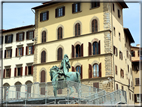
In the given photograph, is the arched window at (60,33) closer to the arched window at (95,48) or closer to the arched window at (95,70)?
the arched window at (95,48)

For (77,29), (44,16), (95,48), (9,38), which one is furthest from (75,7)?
(9,38)

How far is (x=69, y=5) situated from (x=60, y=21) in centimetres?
270

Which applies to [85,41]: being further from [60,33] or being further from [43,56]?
[43,56]

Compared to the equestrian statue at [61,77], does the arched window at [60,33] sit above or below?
above

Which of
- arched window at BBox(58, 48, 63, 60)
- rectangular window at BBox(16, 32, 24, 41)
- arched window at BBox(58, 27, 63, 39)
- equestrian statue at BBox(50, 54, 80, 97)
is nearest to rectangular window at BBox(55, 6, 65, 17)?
arched window at BBox(58, 27, 63, 39)

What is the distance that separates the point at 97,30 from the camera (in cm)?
3403

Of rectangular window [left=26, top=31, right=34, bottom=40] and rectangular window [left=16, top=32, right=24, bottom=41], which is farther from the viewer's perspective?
rectangular window [left=16, top=32, right=24, bottom=41]

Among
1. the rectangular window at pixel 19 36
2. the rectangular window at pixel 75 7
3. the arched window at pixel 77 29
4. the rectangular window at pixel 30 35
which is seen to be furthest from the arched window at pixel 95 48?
the rectangular window at pixel 19 36

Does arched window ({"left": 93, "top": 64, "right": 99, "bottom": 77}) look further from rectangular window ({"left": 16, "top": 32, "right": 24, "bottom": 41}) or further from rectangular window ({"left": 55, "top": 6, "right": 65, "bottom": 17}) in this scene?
rectangular window ({"left": 16, "top": 32, "right": 24, "bottom": 41})

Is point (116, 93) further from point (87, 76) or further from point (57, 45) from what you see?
point (57, 45)

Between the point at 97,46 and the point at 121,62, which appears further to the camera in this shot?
the point at 121,62

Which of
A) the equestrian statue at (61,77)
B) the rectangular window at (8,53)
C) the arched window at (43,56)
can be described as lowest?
the equestrian statue at (61,77)

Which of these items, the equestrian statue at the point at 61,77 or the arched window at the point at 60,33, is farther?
the arched window at the point at 60,33

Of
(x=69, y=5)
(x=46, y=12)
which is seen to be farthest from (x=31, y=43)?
(x=69, y=5)
